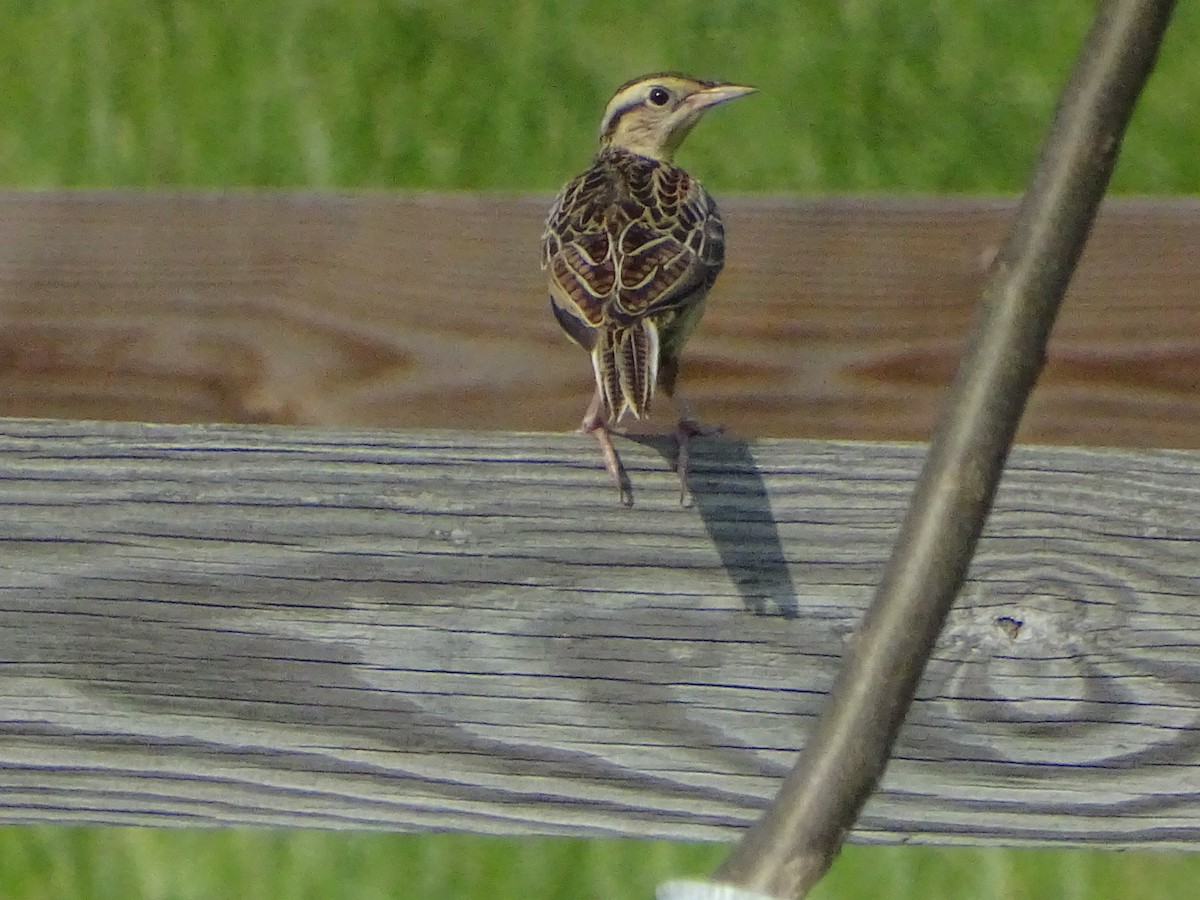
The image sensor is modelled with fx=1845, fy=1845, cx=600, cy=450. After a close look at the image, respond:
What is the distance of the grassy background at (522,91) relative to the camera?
4.99m

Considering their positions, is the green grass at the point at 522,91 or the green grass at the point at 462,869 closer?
the green grass at the point at 462,869

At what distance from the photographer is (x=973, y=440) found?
1.27 metres

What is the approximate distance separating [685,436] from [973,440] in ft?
3.58

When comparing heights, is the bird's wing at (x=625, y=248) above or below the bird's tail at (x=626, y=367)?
above

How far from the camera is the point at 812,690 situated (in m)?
2.19

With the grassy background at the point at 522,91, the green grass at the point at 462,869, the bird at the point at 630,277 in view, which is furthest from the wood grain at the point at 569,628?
the grassy background at the point at 522,91

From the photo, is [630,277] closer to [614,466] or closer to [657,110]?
[614,466]

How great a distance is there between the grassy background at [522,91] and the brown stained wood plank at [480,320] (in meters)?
1.95

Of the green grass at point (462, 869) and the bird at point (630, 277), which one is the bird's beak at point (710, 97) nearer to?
the bird at point (630, 277)

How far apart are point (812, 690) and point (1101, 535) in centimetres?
39

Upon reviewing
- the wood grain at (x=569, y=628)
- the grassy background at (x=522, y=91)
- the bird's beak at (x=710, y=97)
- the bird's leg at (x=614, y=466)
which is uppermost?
the grassy background at (x=522, y=91)

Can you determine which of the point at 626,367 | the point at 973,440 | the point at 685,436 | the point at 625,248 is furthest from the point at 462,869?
the point at 973,440

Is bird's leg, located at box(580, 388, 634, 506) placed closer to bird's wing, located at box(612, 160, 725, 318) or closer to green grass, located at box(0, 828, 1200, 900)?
bird's wing, located at box(612, 160, 725, 318)

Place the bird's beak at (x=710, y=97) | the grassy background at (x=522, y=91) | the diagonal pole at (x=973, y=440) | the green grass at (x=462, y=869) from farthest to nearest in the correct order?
the grassy background at (x=522, y=91) → the bird's beak at (x=710, y=97) → the green grass at (x=462, y=869) → the diagonal pole at (x=973, y=440)
